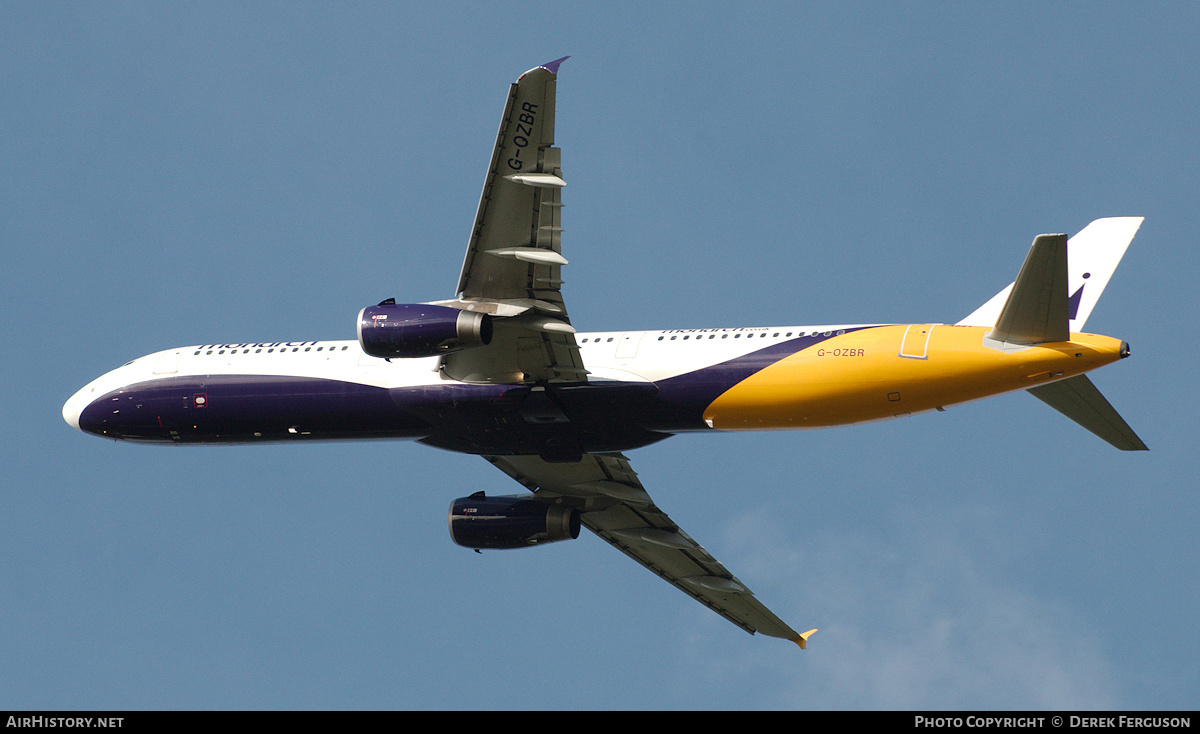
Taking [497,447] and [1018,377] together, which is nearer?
[1018,377]

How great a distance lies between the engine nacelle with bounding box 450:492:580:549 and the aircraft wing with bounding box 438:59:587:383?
630cm

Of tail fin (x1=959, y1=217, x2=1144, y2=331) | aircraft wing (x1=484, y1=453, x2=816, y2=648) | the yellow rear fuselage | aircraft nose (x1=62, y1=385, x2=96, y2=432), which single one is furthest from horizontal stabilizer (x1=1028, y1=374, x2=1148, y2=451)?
aircraft nose (x1=62, y1=385, x2=96, y2=432)

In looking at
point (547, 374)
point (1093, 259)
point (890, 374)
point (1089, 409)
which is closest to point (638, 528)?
point (547, 374)

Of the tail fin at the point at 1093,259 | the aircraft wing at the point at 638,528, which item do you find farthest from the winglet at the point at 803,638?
the tail fin at the point at 1093,259

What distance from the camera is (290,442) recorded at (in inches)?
1426

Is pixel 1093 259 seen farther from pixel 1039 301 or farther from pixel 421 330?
pixel 421 330

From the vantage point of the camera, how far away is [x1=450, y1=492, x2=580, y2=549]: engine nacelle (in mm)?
38219

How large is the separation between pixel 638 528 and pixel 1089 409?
562 inches

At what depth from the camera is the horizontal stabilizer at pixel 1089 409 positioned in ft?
99.9

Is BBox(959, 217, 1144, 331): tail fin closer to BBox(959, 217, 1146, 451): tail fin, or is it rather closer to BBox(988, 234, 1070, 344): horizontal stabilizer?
BBox(959, 217, 1146, 451): tail fin
